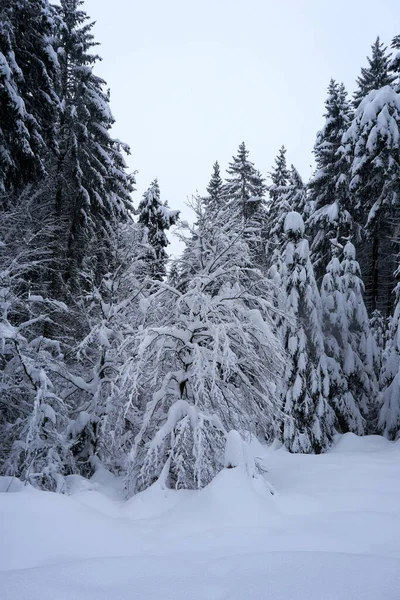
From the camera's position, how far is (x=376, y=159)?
45.9 feet

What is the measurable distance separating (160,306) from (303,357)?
7.14 metres

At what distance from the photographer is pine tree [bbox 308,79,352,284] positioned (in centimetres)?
1830

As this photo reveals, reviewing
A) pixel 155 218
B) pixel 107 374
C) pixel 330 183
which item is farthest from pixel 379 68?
pixel 107 374

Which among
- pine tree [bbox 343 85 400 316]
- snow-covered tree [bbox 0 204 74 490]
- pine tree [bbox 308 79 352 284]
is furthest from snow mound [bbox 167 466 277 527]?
pine tree [bbox 308 79 352 284]

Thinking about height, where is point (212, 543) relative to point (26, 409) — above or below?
below

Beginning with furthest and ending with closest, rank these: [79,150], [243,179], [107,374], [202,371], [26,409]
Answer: [243,179]
[79,150]
[107,374]
[26,409]
[202,371]

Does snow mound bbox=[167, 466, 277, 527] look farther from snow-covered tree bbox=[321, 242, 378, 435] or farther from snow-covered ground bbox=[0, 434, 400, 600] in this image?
snow-covered tree bbox=[321, 242, 378, 435]

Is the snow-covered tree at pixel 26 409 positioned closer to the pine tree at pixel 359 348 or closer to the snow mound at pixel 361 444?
the snow mound at pixel 361 444

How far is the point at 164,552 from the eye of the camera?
3.85 m

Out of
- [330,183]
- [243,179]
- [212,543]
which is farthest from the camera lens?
[243,179]

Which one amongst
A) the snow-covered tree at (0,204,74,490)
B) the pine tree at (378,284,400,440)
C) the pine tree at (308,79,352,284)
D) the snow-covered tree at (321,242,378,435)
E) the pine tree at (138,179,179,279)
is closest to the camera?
the snow-covered tree at (0,204,74,490)

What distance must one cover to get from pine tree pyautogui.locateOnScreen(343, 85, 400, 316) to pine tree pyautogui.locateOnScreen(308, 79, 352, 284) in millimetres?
1039

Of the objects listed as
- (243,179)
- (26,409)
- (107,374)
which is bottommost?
(26,409)

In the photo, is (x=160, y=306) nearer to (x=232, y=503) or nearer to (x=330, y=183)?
(x=232, y=503)
